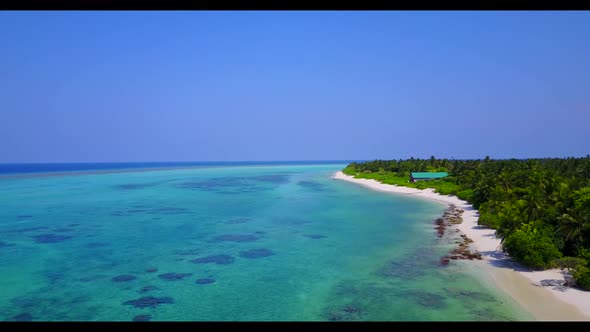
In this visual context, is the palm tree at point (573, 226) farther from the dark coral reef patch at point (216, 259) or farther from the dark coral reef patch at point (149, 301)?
the dark coral reef patch at point (149, 301)

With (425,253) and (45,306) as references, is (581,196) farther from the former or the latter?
(45,306)

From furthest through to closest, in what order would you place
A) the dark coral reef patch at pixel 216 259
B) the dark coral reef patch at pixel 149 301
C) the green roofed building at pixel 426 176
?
the green roofed building at pixel 426 176
the dark coral reef patch at pixel 216 259
the dark coral reef patch at pixel 149 301

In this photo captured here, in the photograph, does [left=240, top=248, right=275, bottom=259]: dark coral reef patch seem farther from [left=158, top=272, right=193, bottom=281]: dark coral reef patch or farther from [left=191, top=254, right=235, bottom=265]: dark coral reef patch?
[left=158, top=272, right=193, bottom=281]: dark coral reef patch

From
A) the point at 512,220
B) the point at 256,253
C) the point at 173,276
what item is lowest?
the point at 173,276

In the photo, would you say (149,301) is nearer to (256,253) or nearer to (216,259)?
(216,259)

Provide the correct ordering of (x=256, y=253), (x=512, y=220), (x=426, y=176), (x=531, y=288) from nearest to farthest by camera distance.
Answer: (x=531, y=288)
(x=512, y=220)
(x=256, y=253)
(x=426, y=176)

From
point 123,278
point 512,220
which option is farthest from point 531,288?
point 123,278

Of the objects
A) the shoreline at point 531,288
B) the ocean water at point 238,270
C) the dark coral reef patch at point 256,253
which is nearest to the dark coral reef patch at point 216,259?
the ocean water at point 238,270

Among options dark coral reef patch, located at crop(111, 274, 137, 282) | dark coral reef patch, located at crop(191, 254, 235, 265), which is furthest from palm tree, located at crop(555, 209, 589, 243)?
dark coral reef patch, located at crop(111, 274, 137, 282)
